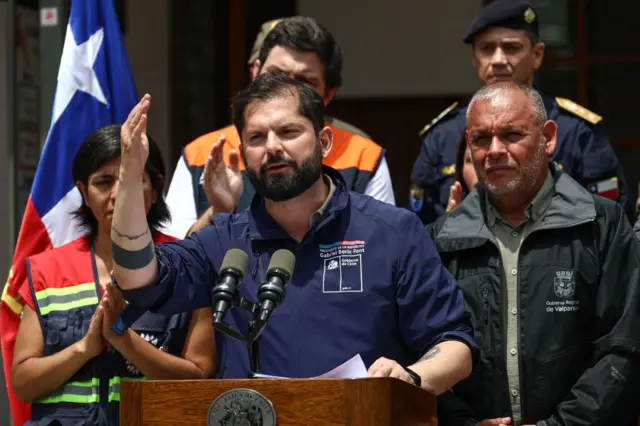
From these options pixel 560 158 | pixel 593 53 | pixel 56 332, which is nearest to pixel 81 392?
pixel 56 332

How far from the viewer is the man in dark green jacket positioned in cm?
414

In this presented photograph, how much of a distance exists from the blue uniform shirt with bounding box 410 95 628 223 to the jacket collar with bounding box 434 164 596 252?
643 millimetres

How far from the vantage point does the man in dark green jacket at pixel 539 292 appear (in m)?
4.14

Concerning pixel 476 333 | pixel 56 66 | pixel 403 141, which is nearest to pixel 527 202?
pixel 476 333

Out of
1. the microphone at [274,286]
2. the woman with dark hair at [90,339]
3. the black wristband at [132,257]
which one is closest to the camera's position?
the microphone at [274,286]

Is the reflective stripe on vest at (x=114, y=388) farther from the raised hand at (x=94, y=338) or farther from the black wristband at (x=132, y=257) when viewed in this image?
the black wristband at (x=132, y=257)

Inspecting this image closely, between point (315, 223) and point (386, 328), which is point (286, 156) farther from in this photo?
point (386, 328)

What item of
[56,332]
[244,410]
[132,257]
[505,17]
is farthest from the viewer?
[505,17]

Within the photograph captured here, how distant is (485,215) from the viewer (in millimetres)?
4457

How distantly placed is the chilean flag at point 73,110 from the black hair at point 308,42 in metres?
0.87

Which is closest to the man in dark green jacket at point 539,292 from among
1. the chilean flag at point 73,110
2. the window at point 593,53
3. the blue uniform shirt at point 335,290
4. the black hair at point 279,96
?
the blue uniform shirt at point 335,290

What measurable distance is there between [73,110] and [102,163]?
1.07m

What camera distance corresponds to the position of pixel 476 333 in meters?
4.30

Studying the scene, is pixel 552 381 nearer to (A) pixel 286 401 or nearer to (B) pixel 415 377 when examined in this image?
(B) pixel 415 377
